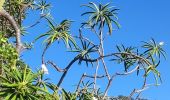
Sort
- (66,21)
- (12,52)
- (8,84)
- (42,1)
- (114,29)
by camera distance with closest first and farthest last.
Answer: (8,84) < (12,52) < (66,21) < (114,29) < (42,1)

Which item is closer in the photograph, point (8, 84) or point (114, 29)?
point (8, 84)

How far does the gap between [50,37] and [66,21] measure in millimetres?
1801

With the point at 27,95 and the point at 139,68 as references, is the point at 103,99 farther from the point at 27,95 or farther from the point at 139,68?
the point at 27,95

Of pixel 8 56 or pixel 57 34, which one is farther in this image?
pixel 57 34

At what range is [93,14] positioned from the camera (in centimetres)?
2284

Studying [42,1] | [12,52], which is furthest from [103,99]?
[42,1]

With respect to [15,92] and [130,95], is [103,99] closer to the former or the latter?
[130,95]

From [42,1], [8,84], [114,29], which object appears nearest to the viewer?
[8,84]

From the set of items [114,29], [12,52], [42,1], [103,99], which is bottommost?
[103,99]

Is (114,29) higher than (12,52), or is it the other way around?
(114,29)

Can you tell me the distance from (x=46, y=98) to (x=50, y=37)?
5.65 meters

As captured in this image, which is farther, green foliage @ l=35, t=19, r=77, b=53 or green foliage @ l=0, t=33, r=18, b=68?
green foliage @ l=35, t=19, r=77, b=53

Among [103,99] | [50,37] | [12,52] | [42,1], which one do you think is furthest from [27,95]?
[42,1]

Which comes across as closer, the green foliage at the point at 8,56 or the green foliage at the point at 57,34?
the green foliage at the point at 8,56
